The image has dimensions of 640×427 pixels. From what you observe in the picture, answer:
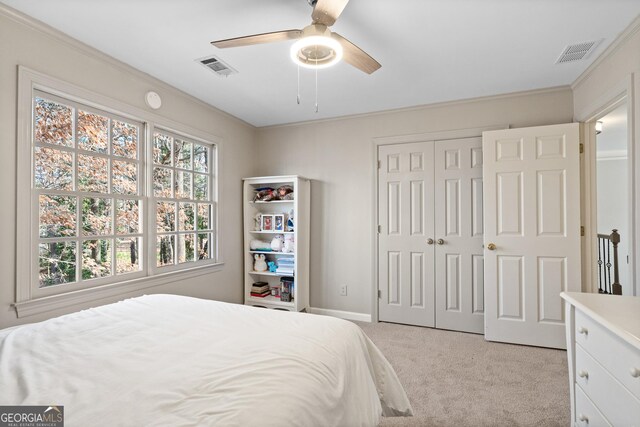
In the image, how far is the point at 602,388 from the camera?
124 cm

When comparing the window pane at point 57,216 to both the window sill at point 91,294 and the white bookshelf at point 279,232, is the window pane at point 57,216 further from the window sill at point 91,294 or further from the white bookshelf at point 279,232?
the white bookshelf at point 279,232

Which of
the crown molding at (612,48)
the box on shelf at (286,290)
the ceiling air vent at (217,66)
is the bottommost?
the box on shelf at (286,290)

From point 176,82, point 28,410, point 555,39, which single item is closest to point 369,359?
point 28,410

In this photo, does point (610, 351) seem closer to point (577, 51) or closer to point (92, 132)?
point (577, 51)

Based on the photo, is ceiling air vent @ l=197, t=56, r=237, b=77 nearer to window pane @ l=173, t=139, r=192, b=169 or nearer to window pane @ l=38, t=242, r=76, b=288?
window pane @ l=173, t=139, r=192, b=169

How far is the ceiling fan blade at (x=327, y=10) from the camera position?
55.3 inches

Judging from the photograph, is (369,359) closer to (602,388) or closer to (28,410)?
(602,388)

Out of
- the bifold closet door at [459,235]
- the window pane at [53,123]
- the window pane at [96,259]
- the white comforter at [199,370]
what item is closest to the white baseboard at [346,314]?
the bifold closet door at [459,235]

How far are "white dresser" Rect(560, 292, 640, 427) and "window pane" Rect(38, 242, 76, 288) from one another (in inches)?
120

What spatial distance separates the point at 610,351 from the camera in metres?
1.17

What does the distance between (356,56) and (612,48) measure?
195 cm

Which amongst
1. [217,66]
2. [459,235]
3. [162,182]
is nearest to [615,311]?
[459,235]

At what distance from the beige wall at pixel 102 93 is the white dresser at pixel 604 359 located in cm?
298

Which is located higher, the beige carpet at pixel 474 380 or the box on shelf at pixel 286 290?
the box on shelf at pixel 286 290
